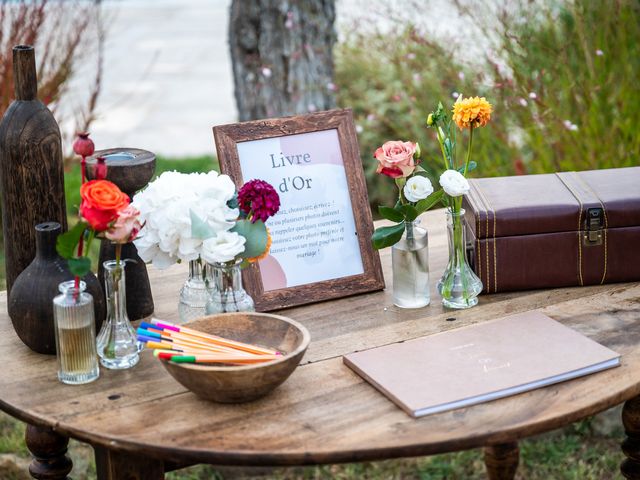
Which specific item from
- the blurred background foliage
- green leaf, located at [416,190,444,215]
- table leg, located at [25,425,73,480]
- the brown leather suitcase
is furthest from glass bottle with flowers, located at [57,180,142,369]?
the blurred background foliage

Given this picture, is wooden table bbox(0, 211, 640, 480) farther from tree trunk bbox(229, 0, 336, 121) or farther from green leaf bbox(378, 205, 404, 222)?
tree trunk bbox(229, 0, 336, 121)

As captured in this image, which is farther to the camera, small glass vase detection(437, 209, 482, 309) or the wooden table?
small glass vase detection(437, 209, 482, 309)

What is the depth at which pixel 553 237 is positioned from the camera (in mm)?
1798

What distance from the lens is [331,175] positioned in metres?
1.83

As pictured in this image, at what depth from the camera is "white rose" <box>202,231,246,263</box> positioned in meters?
1.50

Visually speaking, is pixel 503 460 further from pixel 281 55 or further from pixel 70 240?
pixel 281 55

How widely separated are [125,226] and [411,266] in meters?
0.57

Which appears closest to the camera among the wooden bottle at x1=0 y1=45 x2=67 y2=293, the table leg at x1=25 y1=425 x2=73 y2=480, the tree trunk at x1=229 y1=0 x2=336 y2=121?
the wooden bottle at x1=0 y1=45 x2=67 y2=293

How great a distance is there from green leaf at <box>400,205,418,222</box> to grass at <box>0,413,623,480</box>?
46.4 inches

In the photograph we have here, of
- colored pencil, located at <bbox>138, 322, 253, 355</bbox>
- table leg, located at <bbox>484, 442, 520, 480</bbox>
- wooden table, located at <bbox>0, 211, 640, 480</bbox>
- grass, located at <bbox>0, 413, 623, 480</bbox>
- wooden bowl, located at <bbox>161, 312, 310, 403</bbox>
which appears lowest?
grass, located at <bbox>0, 413, 623, 480</bbox>

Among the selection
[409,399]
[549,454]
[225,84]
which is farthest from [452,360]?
[225,84]

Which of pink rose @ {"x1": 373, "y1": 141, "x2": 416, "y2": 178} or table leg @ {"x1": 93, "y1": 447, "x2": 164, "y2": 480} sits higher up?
pink rose @ {"x1": 373, "y1": 141, "x2": 416, "y2": 178}

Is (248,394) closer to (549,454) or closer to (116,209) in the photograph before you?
(116,209)

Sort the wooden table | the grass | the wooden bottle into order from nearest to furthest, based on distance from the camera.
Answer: the wooden table → the wooden bottle → the grass
